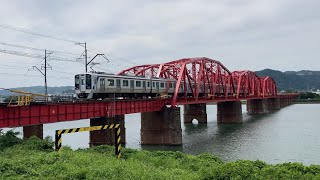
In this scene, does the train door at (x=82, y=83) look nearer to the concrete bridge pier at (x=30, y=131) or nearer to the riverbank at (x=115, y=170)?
the concrete bridge pier at (x=30, y=131)

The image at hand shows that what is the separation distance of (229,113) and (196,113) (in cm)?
802

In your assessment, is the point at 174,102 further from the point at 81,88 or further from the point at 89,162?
the point at 89,162

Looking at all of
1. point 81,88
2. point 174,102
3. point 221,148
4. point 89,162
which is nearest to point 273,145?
point 221,148

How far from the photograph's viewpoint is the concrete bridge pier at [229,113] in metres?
85.4

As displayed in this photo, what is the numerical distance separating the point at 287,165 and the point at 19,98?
67.1 feet

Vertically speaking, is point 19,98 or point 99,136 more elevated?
point 19,98

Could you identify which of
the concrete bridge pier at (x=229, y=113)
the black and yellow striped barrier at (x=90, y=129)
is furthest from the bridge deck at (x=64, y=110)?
the concrete bridge pier at (x=229, y=113)

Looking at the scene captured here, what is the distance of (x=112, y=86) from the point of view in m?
42.4

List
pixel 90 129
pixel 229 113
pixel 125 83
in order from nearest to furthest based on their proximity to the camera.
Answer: pixel 90 129, pixel 125 83, pixel 229 113

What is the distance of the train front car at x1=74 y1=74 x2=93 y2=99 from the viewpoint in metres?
39.5

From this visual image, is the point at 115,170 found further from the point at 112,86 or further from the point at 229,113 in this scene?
the point at 229,113

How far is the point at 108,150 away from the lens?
85.9ft

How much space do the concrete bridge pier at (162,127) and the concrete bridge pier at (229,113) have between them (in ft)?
127

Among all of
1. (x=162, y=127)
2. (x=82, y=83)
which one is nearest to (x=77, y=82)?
(x=82, y=83)
